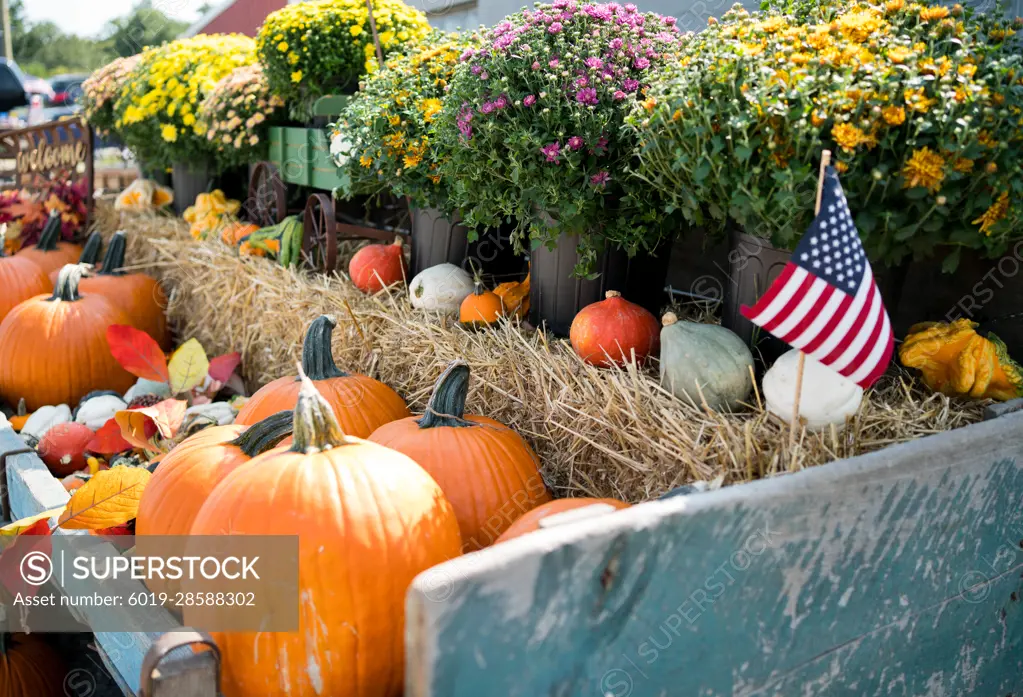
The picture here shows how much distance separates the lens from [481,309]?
8.64ft

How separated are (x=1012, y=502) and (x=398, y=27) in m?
3.11

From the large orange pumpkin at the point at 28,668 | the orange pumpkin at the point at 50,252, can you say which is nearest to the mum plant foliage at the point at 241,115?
the orange pumpkin at the point at 50,252

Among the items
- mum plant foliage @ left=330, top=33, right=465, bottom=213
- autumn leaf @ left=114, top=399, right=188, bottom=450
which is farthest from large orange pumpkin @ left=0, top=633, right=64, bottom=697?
mum plant foliage @ left=330, top=33, right=465, bottom=213

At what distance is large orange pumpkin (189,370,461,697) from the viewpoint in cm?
146

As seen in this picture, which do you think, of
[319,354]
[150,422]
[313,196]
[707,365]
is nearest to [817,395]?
[707,365]

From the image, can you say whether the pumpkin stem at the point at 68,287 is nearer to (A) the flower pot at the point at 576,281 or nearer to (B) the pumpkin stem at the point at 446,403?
(A) the flower pot at the point at 576,281

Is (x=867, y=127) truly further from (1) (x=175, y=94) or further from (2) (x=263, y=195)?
(1) (x=175, y=94)

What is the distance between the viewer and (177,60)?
4.72 metres

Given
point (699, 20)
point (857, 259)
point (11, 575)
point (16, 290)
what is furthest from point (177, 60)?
point (857, 259)

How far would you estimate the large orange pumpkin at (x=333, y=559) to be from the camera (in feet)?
4.78

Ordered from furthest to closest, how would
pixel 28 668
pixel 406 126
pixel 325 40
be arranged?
1. pixel 325 40
2. pixel 406 126
3. pixel 28 668

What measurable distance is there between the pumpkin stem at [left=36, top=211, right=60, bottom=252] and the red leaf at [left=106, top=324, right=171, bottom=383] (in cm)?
170

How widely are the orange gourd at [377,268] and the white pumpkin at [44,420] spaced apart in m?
1.16

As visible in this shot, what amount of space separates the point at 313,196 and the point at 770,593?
2520mm
